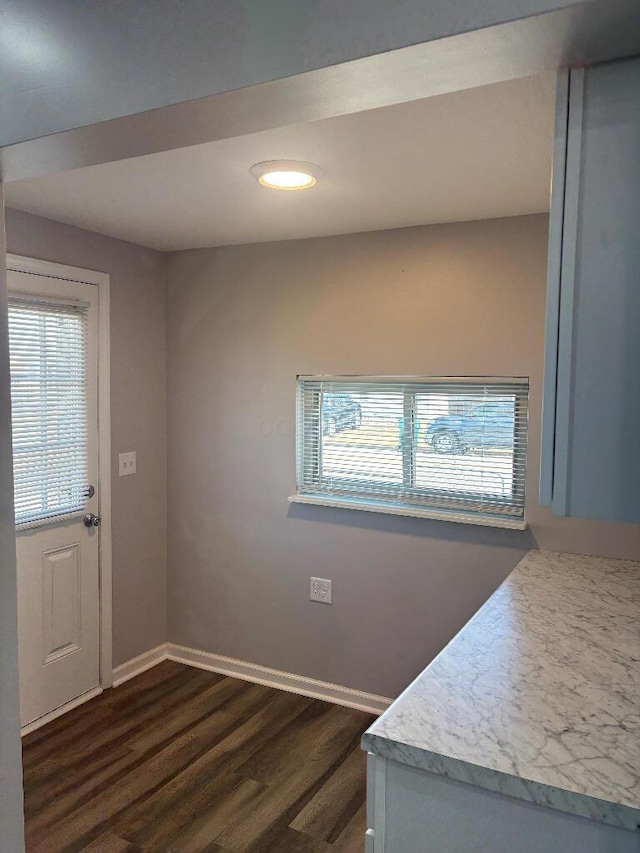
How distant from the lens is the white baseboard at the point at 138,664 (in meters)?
3.57

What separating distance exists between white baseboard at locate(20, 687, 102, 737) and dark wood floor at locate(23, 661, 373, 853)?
4 centimetres

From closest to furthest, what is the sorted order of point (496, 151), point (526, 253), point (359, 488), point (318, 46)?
1. point (318, 46)
2. point (496, 151)
3. point (526, 253)
4. point (359, 488)

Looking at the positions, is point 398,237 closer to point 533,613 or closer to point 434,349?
point 434,349

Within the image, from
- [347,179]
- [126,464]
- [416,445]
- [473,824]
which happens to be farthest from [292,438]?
[473,824]

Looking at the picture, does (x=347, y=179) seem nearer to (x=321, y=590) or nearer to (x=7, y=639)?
(x=7, y=639)

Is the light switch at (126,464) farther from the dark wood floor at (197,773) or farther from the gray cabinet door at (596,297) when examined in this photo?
the gray cabinet door at (596,297)

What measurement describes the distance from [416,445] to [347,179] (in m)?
1.32

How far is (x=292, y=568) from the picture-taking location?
11.5 ft

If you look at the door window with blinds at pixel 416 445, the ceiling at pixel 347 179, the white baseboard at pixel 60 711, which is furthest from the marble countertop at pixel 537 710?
the white baseboard at pixel 60 711

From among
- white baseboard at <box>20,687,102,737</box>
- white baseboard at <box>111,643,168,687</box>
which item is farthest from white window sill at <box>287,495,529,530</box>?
white baseboard at <box>20,687,102,737</box>

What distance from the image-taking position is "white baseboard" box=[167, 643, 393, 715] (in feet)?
11.0

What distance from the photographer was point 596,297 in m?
1.03

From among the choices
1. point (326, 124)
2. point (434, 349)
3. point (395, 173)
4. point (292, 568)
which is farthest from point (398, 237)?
point (292, 568)

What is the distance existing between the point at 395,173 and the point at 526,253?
33.4 inches
